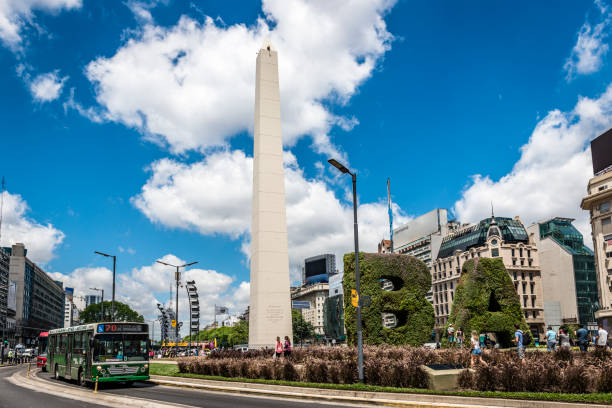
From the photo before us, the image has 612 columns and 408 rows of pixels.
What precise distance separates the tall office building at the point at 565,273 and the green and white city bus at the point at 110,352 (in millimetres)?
105590

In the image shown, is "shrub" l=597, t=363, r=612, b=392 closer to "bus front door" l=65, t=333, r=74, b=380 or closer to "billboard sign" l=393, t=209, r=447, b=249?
A: "bus front door" l=65, t=333, r=74, b=380

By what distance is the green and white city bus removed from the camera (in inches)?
867

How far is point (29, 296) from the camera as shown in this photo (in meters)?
134

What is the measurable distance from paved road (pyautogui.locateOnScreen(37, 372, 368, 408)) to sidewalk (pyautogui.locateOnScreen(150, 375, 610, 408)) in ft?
1.81

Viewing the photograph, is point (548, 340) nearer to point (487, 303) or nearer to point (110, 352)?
point (487, 303)

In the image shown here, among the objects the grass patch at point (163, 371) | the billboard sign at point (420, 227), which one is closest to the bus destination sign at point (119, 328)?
the grass patch at point (163, 371)

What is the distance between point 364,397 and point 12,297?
114491 millimetres

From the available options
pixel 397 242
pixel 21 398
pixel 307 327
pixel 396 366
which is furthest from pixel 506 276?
Answer: pixel 397 242

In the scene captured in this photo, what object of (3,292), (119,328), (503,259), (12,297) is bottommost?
(119,328)

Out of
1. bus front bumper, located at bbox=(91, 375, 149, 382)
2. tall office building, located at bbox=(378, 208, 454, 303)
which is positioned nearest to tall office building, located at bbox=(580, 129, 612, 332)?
tall office building, located at bbox=(378, 208, 454, 303)

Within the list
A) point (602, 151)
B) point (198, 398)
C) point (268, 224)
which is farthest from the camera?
point (602, 151)

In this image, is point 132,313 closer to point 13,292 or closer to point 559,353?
point 13,292

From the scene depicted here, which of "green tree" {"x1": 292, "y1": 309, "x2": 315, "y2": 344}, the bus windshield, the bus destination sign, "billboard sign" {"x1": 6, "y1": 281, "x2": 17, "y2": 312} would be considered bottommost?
"green tree" {"x1": 292, "y1": 309, "x2": 315, "y2": 344}

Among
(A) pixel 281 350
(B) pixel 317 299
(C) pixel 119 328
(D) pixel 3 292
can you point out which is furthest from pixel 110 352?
(B) pixel 317 299
